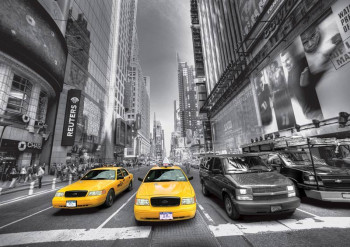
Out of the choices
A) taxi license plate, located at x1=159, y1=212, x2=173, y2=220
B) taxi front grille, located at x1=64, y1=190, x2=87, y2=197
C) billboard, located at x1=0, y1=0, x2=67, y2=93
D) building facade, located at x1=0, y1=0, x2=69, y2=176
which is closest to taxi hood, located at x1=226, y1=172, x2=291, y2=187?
taxi license plate, located at x1=159, y1=212, x2=173, y2=220

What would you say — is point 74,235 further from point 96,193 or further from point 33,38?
point 33,38

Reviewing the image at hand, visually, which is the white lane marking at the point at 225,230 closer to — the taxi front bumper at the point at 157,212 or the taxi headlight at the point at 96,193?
the taxi front bumper at the point at 157,212

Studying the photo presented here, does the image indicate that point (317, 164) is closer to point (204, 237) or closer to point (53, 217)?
point (204, 237)

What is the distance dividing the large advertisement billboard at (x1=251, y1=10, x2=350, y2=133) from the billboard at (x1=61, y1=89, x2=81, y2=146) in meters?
30.3

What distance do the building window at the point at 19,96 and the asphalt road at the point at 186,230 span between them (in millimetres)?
18113

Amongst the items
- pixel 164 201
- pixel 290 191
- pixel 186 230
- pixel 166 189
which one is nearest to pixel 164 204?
pixel 164 201

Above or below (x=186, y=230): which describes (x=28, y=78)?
above

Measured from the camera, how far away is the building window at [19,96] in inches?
676

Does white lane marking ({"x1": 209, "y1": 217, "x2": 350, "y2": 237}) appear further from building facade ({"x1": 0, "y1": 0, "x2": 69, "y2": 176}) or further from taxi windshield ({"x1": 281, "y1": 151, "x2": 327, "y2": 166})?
building facade ({"x1": 0, "y1": 0, "x2": 69, "y2": 176})

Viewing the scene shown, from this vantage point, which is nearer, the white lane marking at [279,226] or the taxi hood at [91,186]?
the white lane marking at [279,226]

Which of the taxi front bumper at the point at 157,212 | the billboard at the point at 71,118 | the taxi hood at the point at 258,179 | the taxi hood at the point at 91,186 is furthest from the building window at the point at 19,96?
the taxi hood at the point at 258,179

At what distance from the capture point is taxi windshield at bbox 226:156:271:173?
540 cm

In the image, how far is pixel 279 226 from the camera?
156 inches

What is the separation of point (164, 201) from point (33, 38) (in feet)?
76.0
